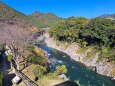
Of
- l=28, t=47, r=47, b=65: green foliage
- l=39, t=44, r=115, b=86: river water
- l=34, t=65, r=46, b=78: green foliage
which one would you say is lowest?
l=39, t=44, r=115, b=86: river water

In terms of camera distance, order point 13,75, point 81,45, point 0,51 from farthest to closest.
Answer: point 81,45 → point 0,51 → point 13,75

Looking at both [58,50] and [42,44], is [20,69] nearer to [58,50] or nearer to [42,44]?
[58,50]

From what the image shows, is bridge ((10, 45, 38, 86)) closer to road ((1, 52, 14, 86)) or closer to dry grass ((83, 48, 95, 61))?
road ((1, 52, 14, 86))

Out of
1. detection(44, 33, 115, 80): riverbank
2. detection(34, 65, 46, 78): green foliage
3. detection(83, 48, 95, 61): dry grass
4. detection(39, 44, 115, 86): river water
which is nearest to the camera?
detection(34, 65, 46, 78): green foliage

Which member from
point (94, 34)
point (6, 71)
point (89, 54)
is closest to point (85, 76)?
point (89, 54)

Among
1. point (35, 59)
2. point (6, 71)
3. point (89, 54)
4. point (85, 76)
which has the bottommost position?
point (85, 76)

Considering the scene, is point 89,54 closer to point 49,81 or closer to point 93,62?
point 93,62

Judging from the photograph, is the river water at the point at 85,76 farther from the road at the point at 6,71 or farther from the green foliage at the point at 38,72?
the road at the point at 6,71

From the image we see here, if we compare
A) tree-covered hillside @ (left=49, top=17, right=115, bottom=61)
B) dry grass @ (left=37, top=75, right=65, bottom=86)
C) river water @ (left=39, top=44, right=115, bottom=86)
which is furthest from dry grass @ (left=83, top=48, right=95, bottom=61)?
dry grass @ (left=37, top=75, right=65, bottom=86)

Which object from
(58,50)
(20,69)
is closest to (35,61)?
(20,69)
